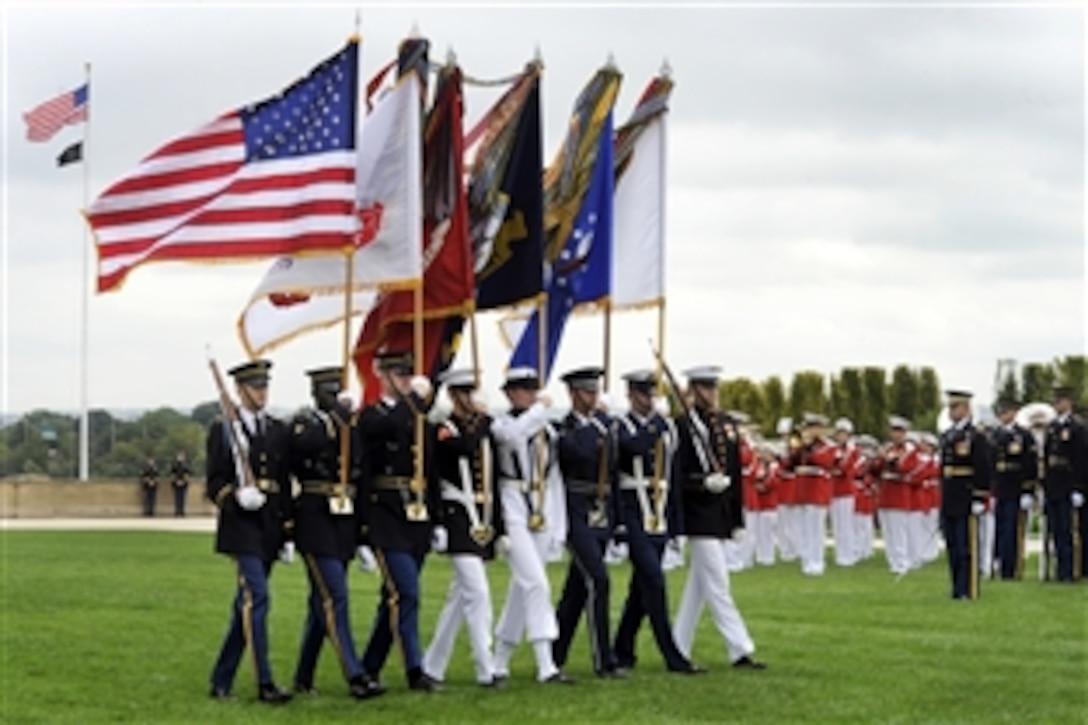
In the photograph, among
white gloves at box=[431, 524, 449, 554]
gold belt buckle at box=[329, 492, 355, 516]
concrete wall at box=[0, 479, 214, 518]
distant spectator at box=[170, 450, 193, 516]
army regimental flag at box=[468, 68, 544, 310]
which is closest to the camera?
gold belt buckle at box=[329, 492, 355, 516]

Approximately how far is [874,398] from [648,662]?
47038 mm

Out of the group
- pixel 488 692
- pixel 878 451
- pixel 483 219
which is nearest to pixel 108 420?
pixel 878 451

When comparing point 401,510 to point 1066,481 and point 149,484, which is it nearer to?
point 1066,481

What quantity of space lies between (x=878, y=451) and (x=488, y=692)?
18.0 m

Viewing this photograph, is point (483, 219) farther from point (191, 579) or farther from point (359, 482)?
point (191, 579)

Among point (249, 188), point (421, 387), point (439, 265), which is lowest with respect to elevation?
point (421, 387)

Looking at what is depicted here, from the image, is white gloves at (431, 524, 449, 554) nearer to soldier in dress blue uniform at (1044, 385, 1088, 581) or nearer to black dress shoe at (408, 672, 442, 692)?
black dress shoe at (408, 672, 442, 692)

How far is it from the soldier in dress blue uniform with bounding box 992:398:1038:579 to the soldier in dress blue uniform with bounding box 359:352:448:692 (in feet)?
43.2

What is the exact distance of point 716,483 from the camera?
15.5 metres

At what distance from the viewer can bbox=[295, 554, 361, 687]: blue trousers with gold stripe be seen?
13.8 meters

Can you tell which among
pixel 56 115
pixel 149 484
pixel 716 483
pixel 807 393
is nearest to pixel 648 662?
pixel 716 483

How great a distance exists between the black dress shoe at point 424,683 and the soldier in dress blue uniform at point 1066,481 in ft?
42.4

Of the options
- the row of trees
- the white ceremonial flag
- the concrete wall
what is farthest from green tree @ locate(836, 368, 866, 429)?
the white ceremonial flag

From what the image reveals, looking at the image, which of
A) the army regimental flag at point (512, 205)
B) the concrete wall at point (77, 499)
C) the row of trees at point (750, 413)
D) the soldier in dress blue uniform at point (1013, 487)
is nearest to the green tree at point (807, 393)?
the row of trees at point (750, 413)
